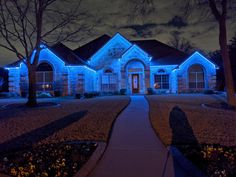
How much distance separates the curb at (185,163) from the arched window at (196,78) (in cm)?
2437

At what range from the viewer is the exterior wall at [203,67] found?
29.3 meters

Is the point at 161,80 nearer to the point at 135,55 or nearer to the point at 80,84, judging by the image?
the point at 135,55

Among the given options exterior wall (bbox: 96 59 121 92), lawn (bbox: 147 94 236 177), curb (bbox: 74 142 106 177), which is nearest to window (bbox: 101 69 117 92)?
exterior wall (bbox: 96 59 121 92)

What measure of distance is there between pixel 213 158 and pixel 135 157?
1716 millimetres

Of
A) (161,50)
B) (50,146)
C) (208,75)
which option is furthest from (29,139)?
(161,50)

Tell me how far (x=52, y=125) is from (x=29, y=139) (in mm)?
2327

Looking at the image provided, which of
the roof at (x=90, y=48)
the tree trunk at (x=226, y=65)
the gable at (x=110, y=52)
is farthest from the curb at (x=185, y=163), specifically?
the roof at (x=90, y=48)

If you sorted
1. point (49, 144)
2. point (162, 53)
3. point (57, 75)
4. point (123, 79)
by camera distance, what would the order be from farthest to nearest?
point (162, 53), point (123, 79), point (57, 75), point (49, 144)

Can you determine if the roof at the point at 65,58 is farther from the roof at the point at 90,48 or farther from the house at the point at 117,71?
the roof at the point at 90,48

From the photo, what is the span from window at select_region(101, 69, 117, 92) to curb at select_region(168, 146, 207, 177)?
79.9 ft

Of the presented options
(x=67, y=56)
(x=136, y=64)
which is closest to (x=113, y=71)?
(x=136, y=64)

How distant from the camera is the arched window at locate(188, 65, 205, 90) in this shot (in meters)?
29.8

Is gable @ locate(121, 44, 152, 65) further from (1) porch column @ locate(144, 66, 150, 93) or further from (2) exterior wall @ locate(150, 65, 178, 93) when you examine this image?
(2) exterior wall @ locate(150, 65, 178, 93)

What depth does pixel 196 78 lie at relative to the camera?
Answer: 1180 inches
